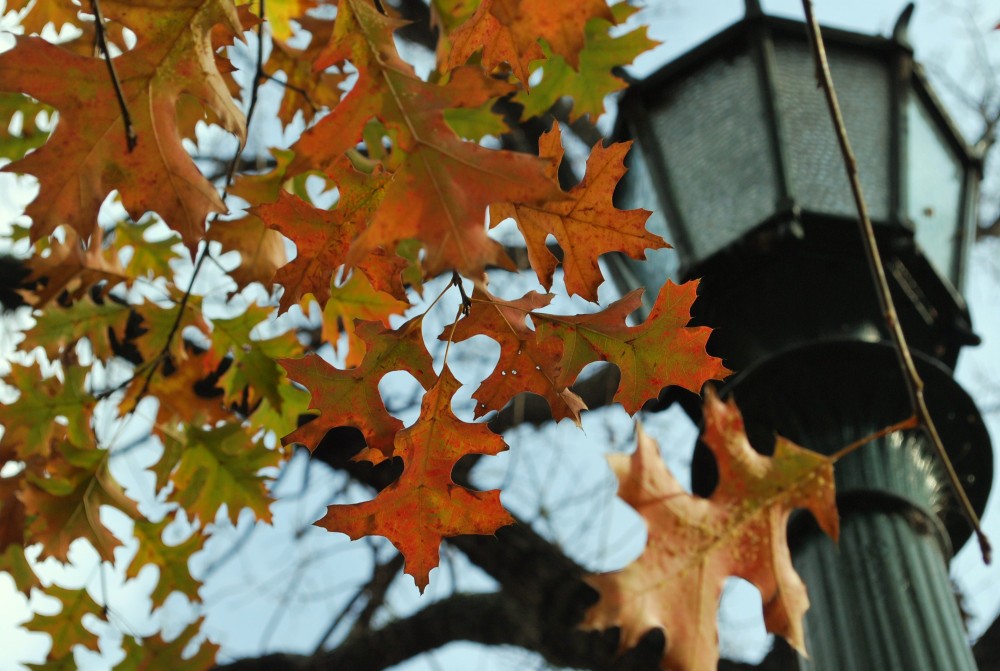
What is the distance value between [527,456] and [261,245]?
8.99 ft

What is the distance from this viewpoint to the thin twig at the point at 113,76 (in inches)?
32.4

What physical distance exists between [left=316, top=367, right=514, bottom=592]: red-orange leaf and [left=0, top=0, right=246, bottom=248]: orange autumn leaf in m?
0.30

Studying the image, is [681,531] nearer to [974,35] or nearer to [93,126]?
[93,126]

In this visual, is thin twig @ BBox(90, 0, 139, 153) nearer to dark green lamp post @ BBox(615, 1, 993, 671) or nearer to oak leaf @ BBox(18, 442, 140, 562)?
oak leaf @ BBox(18, 442, 140, 562)

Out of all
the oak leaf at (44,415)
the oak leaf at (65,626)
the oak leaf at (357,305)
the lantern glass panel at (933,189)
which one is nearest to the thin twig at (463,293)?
the oak leaf at (357,305)

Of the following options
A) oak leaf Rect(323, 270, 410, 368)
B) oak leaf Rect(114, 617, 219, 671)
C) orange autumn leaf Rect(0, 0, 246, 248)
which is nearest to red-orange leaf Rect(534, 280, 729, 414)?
orange autumn leaf Rect(0, 0, 246, 248)

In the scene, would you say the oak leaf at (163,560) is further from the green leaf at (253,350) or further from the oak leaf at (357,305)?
the oak leaf at (357,305)

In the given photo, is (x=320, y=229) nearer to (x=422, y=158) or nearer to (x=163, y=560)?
(x=422, y=158)

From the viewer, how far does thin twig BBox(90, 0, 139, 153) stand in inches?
32.4

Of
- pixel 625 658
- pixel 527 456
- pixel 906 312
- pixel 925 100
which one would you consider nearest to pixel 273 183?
pixel 906 312

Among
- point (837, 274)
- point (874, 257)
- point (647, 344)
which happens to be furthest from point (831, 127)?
point (647, 344)

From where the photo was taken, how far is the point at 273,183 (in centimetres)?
145

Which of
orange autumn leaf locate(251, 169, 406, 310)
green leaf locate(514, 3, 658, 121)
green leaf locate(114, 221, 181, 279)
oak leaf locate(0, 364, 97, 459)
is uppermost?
green leaf locate(114, 221, 181, 279)

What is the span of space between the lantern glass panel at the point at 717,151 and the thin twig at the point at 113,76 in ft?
3.68
